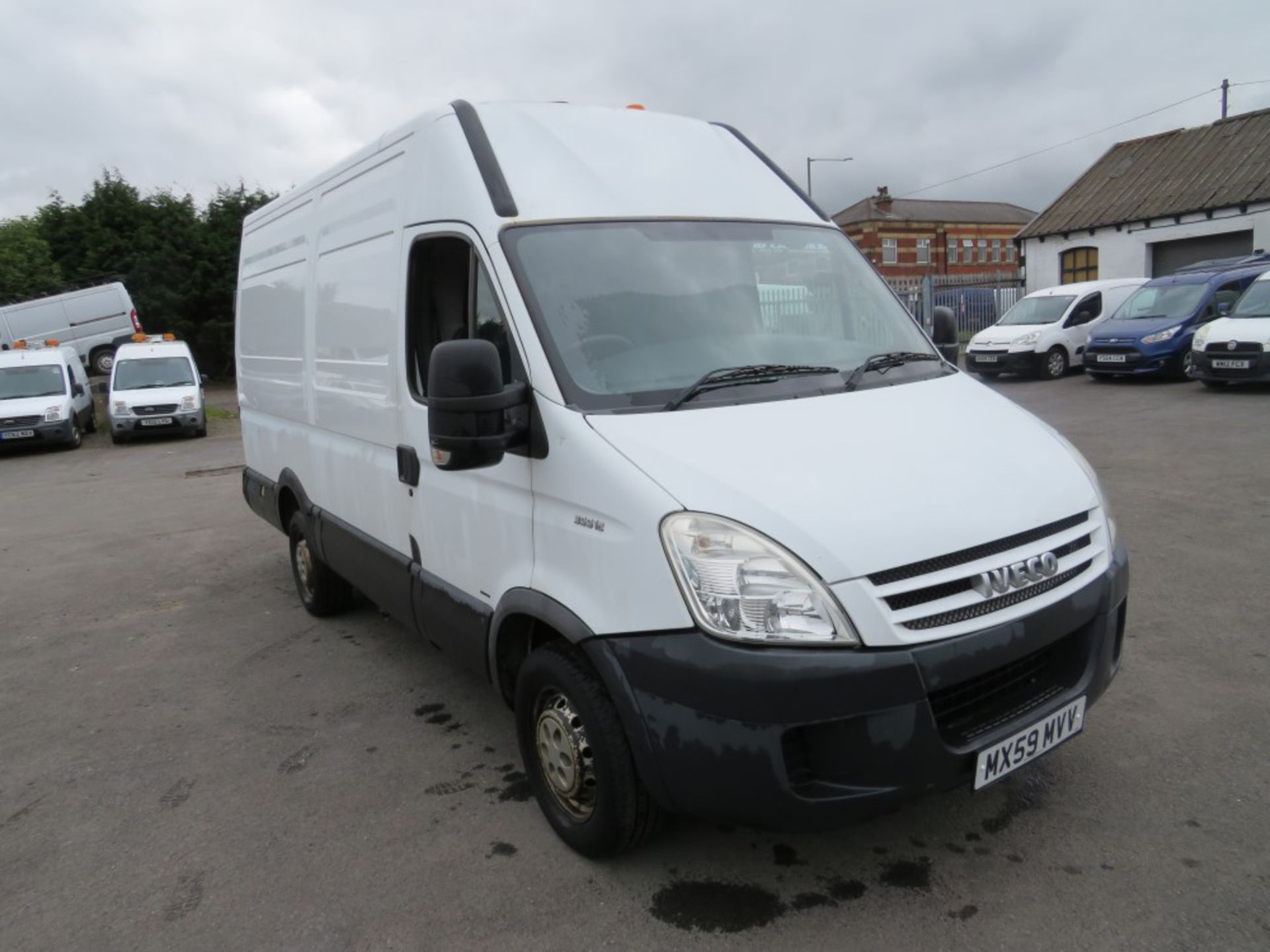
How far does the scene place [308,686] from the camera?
16.3 feet

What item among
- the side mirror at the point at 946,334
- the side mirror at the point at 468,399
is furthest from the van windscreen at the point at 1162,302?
the side mirror at the point at 468,399

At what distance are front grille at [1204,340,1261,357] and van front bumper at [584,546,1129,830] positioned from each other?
43.7 ft

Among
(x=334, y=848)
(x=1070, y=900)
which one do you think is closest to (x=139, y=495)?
(x=334, y=848)

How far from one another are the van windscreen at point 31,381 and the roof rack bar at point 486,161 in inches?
664

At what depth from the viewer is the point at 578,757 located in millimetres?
3100

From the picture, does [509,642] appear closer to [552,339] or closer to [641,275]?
[552,339]

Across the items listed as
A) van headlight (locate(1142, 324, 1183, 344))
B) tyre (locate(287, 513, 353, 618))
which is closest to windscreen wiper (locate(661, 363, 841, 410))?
tyre (locate(287, 513, 353, 618))

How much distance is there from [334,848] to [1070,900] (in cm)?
246

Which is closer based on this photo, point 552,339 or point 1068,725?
point 1068,725

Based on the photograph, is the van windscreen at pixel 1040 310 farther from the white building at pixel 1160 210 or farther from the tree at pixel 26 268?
the tree at pixel 26 268

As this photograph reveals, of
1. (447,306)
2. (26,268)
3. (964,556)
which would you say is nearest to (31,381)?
(447,306)

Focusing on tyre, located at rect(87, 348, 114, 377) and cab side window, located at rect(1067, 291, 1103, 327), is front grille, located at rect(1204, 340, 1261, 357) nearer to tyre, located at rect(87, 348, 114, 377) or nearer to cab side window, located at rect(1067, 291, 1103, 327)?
cab side window, located at rect(1067, 291, 1103, 327)

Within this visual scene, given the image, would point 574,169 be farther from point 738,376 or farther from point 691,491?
point 691,491

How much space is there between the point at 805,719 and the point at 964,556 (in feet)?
2.18
